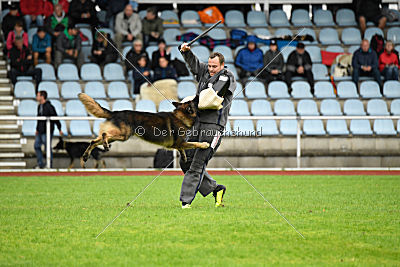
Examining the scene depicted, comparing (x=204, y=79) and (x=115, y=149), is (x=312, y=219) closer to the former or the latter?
(x=204, y=79)

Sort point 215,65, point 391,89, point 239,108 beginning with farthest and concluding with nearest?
point 391,89 → point 239,108 → point 215,65

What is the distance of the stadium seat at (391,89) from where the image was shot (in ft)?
58.7

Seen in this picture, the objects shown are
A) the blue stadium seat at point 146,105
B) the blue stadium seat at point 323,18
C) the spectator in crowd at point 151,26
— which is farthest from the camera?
the blue stadium seat at point 323,18

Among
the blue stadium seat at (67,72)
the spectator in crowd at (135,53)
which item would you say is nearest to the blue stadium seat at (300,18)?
the spectator in crowd at (135,53)

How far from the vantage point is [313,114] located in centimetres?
1703

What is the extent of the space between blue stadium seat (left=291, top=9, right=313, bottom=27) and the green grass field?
10.3 m

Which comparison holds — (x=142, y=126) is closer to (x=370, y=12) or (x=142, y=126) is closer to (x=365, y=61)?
(x=365, y=61)

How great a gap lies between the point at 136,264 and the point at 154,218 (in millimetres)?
2399

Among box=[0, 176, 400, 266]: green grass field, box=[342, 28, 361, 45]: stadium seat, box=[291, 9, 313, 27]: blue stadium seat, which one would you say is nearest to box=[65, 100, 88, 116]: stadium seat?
box=[0, 176, 400, 266]: green grass field

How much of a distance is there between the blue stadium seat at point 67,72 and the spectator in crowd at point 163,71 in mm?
2470

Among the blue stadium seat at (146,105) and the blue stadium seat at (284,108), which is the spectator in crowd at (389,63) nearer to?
the blue stadium seat at (284,108)

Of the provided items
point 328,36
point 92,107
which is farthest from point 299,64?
point 92,107

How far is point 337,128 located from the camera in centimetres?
1606

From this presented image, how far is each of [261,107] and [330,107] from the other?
6.32ft
